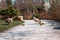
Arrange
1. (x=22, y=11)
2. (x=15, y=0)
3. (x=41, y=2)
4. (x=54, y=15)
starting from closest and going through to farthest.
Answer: (x=54, y=15) < (x=22, y=11) < (x=15, y=0) < (x=41, y=2)

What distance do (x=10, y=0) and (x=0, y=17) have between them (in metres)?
7.56

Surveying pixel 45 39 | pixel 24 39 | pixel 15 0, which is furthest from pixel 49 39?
pixel 15 0

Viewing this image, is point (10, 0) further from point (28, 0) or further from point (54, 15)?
point (54, 15)

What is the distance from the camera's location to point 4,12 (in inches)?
888

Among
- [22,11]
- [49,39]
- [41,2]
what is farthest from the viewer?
[41,2]

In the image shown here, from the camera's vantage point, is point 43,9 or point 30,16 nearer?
point 30,16

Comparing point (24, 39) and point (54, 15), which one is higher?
point (24, 39)

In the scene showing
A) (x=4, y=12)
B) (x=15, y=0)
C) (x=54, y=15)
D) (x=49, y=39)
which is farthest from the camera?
(x=15, y=0)

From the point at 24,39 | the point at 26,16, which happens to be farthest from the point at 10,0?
the point at 24,39

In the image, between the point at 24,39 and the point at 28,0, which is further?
the point at 28,0

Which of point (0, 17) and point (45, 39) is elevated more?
point (45, 39)

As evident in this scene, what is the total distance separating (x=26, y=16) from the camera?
24828 millimetres

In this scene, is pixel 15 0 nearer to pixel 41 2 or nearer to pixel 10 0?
pixel 10 0

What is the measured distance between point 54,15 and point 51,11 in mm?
1150
